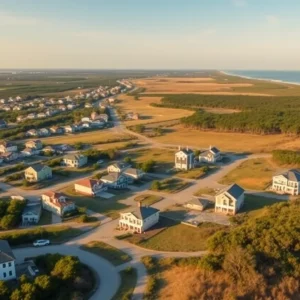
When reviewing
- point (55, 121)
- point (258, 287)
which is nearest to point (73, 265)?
point (258, 287)

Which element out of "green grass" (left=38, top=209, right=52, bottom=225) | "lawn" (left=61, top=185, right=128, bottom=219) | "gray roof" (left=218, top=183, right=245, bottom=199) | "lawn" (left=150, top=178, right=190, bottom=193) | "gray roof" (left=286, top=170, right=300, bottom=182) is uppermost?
"gray roof" (left=286, top=170, right=300, bottom=182)

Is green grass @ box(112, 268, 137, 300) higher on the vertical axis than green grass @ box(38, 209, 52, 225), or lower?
higher

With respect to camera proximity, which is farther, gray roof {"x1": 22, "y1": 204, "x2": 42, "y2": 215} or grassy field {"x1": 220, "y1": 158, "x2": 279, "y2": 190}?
grassy field {"x1": 220, "y1": 158, "x2": 279, "y2": 190}

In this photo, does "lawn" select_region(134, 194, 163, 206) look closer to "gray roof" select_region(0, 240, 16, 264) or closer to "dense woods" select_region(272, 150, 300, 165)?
"gray roof" select_region(0, 240, 16, 264)

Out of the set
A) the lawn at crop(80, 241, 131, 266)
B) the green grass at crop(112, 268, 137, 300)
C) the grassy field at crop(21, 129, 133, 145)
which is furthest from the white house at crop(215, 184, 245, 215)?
the grassy field at crop(21, 129, 133, 145)

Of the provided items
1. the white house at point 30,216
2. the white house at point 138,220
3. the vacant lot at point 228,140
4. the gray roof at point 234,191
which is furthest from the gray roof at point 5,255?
the vacant lot at point 228,140

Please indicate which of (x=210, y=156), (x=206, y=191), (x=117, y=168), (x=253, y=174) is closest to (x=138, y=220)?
(x=206, y=191)
